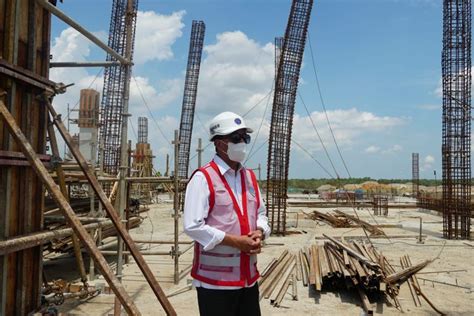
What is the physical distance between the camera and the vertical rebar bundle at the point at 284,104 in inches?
612

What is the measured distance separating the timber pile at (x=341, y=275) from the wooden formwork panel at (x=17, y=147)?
3.97 metres

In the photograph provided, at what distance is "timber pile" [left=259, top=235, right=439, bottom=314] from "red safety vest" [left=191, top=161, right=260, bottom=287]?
4036 mm

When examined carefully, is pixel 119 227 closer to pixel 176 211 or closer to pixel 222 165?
pixel 222 165

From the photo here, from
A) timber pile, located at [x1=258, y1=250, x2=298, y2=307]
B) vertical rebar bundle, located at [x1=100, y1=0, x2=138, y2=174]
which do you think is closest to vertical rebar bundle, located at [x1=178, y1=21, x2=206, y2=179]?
vertical rebar bundle, located at [x1=100, y1=0, x2=138, y2=174]

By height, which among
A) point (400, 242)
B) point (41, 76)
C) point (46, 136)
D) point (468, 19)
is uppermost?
point (468, 19)

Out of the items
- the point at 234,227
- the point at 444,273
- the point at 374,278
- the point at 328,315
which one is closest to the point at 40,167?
the point at 234,227

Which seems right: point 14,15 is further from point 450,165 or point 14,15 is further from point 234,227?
point 450,165

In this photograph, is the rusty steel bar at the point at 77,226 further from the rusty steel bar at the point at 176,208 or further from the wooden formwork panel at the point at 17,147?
the rusty steel bar at the point at 176,208

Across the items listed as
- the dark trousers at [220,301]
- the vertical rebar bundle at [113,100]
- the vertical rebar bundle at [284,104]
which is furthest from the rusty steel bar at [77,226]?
the vertical rebar bundle at [113,100]

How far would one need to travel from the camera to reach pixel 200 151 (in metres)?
8.66

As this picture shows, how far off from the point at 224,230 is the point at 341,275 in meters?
4.93

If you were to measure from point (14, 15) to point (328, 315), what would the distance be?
5422 millimetres

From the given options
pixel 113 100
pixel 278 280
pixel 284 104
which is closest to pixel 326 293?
pixel 278 280

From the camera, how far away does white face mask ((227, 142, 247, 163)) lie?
259 cm
